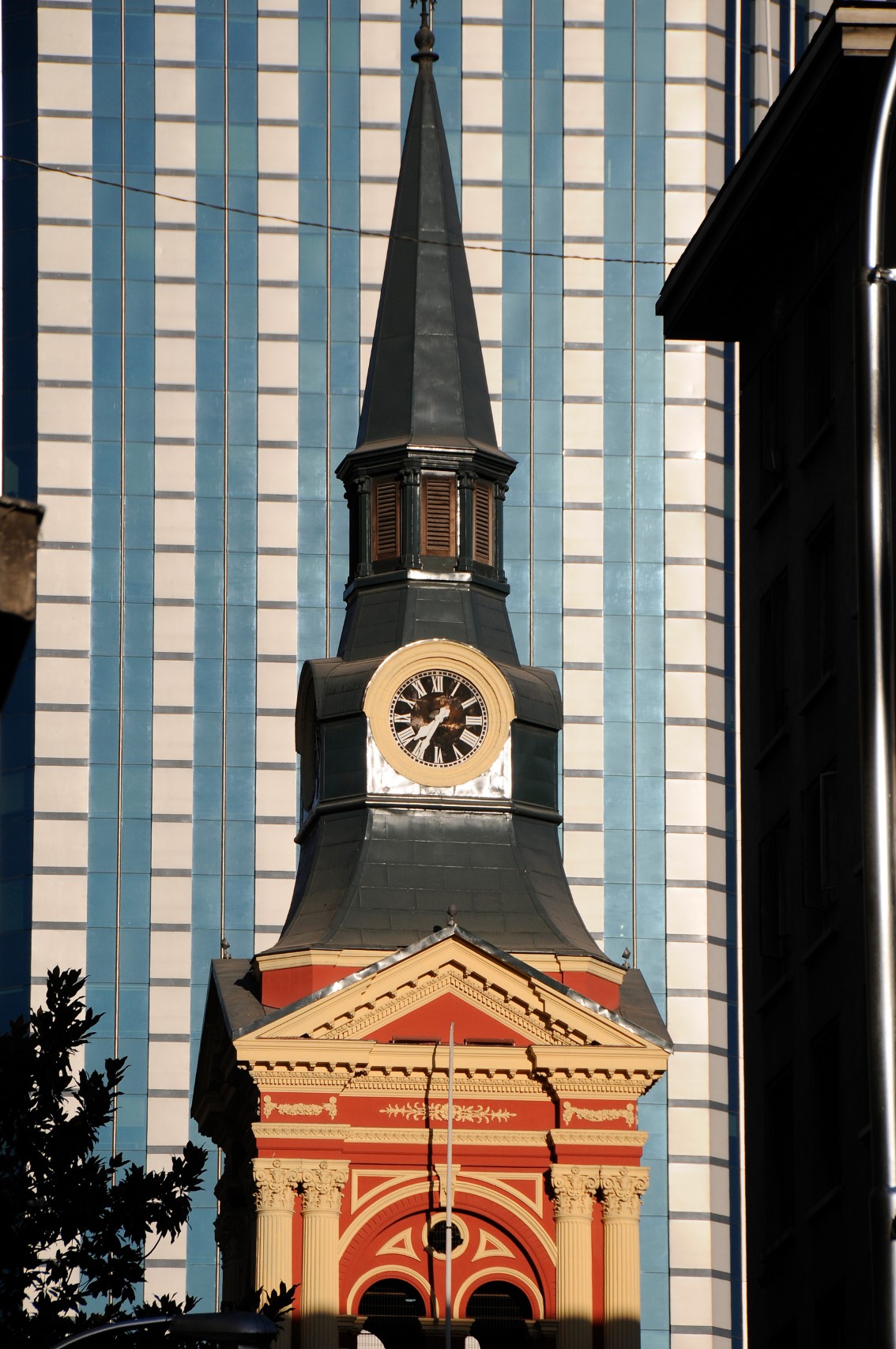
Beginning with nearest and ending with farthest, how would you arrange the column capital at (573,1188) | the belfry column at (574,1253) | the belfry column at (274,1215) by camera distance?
1. the belfry column at (574,1253)
2. the belfry column at (274,1215)
3. the column capital at (573,1188)

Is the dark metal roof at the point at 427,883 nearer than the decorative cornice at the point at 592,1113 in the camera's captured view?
No

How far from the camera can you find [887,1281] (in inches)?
998

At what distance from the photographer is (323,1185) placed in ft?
227

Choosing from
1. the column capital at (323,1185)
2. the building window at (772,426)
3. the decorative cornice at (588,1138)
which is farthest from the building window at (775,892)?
the column capital at (323,1185)

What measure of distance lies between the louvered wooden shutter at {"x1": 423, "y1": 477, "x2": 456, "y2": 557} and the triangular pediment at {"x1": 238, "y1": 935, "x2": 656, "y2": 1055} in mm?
10849

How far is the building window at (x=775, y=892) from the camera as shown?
154 feet

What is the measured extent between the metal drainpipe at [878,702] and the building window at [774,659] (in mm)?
20165

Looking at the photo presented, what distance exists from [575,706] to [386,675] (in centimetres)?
5223

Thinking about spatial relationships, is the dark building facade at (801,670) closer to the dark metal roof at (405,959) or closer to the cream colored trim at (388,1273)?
the dark metal roof at (405,959)

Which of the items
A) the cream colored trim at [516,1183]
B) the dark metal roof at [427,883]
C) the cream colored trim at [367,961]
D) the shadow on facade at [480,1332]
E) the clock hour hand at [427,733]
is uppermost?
the clock hour hand at [427,733]

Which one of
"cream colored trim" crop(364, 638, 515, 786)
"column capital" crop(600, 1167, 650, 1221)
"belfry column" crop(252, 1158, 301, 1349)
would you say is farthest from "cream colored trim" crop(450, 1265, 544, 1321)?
"cream colored trim" crop(364, 638, 515, 786)

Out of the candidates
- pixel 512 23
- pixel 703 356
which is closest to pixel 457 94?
pixel 512 23

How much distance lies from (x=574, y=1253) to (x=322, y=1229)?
15.1 feet

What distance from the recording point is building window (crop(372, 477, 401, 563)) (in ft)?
254
